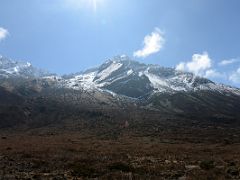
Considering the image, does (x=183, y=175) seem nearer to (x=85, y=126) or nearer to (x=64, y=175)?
(x=64, y=175)

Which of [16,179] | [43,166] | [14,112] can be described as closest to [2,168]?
[43,166]

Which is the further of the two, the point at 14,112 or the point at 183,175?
the point at 14,112

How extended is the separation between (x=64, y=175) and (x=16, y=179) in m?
3.77

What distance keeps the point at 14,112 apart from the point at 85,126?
55464 millimetres

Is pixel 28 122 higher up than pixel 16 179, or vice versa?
pixel 28 122

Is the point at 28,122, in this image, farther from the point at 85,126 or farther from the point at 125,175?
the point at 125,175

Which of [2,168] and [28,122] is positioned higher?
[28,122]

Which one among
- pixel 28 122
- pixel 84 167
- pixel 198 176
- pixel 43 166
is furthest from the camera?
pixel 28 122

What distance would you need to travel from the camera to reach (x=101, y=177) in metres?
29.6

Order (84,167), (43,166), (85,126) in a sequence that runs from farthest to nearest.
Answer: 1. (85,126)
2. (43,166)
3. (84,167)

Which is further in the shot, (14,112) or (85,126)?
(14,112)

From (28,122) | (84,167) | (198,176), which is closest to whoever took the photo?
(198,176)

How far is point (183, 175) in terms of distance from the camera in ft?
101

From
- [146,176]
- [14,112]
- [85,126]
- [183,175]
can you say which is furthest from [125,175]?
[14,112]
